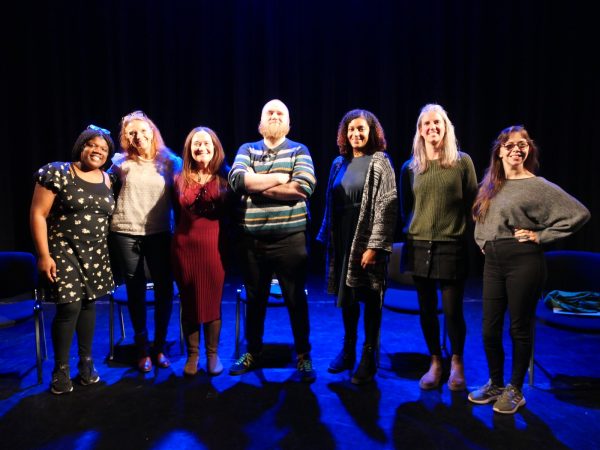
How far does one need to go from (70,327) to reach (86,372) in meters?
0.32

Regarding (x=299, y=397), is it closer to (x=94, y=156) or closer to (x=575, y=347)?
(x=94, y=156)

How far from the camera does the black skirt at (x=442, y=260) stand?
266cm

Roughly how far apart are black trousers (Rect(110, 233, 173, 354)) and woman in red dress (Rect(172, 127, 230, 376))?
0.13 m

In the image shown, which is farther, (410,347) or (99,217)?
(410,347)

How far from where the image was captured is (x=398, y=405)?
261 cm

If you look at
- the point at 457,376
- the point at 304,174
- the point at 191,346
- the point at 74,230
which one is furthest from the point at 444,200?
the point at 74,230

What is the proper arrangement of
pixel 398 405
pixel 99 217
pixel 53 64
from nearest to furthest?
pixel 398 405, pixel 99 217, pixel 53 64

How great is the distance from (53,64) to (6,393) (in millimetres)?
3992

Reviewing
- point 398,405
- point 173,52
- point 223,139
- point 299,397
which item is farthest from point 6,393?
point 173,52

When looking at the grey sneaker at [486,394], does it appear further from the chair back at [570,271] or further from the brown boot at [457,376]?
the chair back at [570,271]

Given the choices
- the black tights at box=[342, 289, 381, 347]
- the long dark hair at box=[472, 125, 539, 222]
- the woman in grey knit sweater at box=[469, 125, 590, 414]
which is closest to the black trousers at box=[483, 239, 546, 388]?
the woman in grey knit sweater at box=[469, 125, 590, 414]

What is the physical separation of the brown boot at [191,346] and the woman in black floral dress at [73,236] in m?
0.56

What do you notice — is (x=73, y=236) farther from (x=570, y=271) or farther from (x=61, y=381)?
(x=570, y=271)

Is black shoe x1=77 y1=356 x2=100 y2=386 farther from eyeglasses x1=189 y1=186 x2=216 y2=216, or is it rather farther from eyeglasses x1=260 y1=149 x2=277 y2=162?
eyeglasses x1=260 y1=149 x2=277 y2=162
